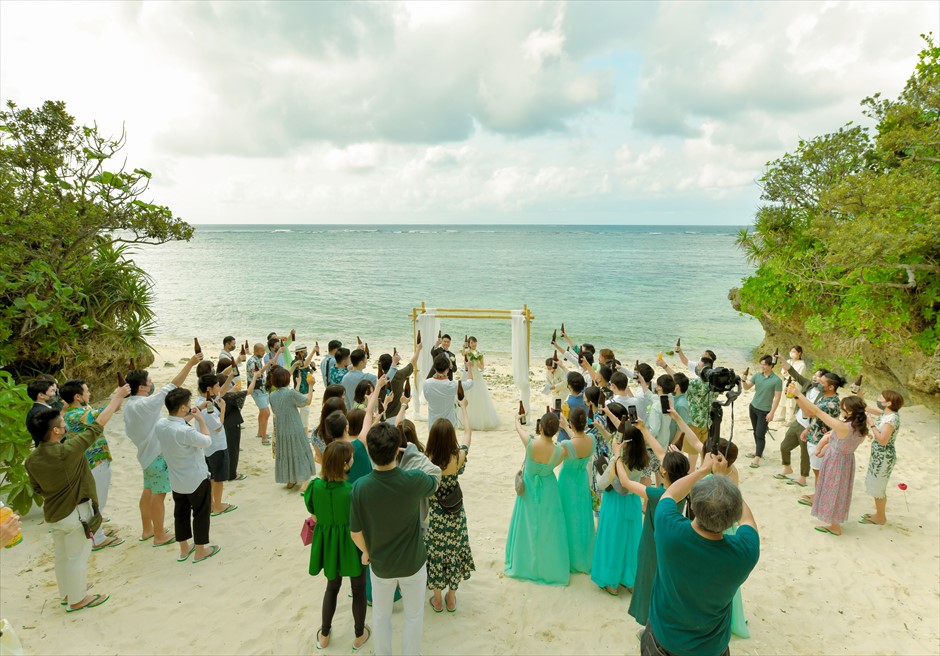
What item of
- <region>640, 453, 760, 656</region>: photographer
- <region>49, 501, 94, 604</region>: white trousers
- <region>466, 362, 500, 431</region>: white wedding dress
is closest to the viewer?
<region>640, 453, 760, 656</region>: photographer

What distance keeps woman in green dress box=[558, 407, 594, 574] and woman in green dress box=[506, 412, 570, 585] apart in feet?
0.47

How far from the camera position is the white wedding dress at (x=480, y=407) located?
374 inches

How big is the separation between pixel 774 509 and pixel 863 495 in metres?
1.62

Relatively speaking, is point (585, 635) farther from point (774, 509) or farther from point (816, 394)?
point (816, 394)

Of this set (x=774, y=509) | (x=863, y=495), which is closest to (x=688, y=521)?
(x=774, y=509)

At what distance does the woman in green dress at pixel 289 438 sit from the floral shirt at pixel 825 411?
6.64 m

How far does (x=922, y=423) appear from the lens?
10.2m

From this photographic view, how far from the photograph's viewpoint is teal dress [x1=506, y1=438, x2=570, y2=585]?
185 inches

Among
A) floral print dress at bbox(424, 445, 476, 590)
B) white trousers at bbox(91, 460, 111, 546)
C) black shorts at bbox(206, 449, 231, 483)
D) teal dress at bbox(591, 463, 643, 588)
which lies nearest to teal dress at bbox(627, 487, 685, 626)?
teal dress at bbox(591, 463, 643, 588)

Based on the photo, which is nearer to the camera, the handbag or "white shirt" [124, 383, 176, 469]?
the handbag

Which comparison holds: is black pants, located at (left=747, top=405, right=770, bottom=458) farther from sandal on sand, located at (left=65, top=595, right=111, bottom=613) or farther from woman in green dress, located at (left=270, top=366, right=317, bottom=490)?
sandal on sand, located at (left=65, top=595, right=111, bottom=613)

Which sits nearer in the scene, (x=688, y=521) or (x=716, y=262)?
(x=688, y=521)

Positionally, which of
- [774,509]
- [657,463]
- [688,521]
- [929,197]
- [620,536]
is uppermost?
[929,197]

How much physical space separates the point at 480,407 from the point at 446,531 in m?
5.44
